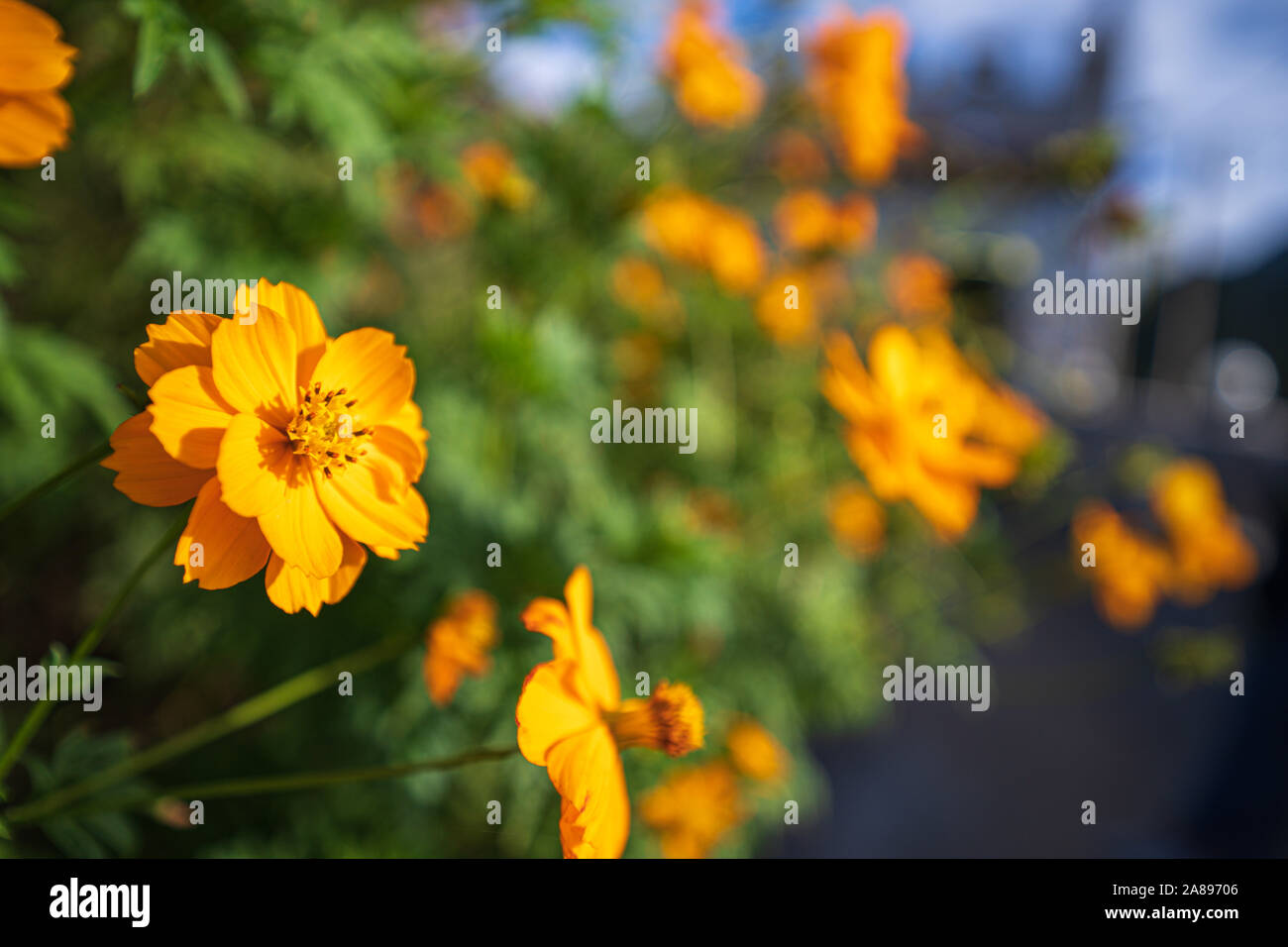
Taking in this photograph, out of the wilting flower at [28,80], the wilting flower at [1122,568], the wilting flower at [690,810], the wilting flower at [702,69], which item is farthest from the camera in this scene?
the wilting flower at [1122,568]

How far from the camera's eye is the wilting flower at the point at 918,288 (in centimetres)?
208

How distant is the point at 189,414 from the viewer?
1.53ft

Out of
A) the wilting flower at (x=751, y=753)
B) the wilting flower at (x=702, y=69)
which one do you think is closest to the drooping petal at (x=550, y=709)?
the wilting flower at (x=751, y=753)

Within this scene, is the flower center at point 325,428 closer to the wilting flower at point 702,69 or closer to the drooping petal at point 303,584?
the drooping petal at point 303,584

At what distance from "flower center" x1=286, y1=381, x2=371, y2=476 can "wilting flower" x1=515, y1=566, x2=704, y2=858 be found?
16 centimetres

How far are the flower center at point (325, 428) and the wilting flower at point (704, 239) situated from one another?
956mm
